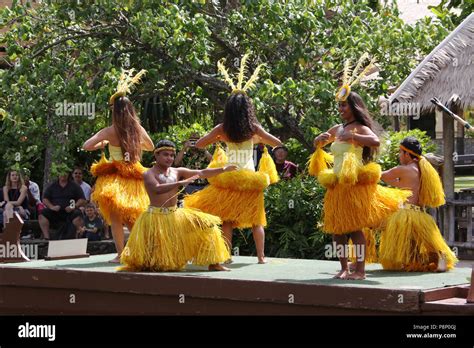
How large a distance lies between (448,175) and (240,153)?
13.8ft

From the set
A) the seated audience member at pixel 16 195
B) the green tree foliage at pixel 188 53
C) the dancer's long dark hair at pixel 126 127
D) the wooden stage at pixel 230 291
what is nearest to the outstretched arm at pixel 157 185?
the wooden stage at pixel 230 291

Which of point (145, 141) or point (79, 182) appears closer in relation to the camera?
point (145, 141)

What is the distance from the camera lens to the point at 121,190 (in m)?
9.59

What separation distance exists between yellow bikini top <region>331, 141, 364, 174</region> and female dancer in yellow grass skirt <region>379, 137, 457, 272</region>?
2.12ft

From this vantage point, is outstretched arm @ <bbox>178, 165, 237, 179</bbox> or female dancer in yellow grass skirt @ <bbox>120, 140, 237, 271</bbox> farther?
female dancer in yellow grass skirt @ <bbox>120, 140, 237, 271</bbox>

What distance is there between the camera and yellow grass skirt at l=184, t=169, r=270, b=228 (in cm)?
940

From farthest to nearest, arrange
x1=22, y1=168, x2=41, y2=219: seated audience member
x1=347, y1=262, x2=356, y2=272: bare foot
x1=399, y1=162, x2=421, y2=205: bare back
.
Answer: x1=22, y1=168, x2=41, y2=219: seated audience member, x1=399, y1=162, x2=421, y2=205: bare back, x1=347, y1=262, x2=356, y2=272: bare foot

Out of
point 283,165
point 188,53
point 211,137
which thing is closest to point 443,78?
point 283,165

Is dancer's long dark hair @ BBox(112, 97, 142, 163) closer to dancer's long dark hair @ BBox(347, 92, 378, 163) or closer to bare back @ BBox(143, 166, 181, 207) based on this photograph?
bare back @ BBox(143, 166, 181, 207)

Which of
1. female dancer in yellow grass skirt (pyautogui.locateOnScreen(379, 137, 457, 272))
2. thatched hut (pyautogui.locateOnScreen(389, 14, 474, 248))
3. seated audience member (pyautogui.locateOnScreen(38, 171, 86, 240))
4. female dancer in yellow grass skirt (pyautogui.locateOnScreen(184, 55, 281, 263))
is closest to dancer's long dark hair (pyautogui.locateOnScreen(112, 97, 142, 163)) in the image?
female dancer in yellow grass skirt (pyautogui.locateOnScreen(184, 55, 281, 263))

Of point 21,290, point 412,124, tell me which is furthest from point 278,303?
point 412,124

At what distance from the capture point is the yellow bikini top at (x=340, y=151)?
327 inches

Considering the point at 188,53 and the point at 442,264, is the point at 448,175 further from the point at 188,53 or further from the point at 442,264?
the point at 442,264
